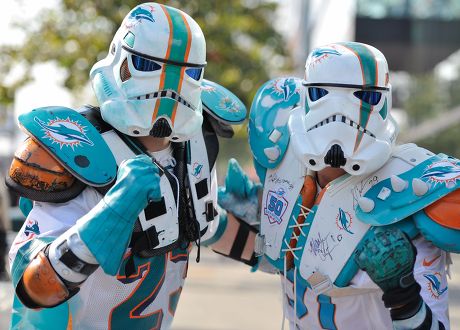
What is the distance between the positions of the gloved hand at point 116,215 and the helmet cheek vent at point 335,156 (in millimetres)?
798

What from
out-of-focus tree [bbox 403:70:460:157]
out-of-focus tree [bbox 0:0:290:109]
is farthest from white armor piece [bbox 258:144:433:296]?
out-of-focus tree [bbox 403:70:460:157]

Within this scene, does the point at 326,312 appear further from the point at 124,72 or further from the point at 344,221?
the point at 124,72

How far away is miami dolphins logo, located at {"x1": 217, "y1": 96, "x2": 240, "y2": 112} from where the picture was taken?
373cm

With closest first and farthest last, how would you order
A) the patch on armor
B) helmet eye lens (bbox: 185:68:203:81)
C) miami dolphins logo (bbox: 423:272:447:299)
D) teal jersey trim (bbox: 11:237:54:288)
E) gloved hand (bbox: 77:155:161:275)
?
gloved hand (bbox: 77:155:161:275) → teal jersey trim (bbox: 11:237:54:288) → miami dolphins logo (bbox: 423:272:447:299) → helmet eye lens (bbox: 185:68:203:81) → the patch on armor

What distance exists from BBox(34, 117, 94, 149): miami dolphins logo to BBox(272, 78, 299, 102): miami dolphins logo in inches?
41.6

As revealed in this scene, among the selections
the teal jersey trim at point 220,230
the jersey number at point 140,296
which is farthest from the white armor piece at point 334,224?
the jersey number at point 140,296

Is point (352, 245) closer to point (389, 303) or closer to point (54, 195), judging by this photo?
point (389, 303)

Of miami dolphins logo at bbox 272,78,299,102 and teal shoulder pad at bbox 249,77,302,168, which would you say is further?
miami dolphins logo at bbox 272,78,299,102

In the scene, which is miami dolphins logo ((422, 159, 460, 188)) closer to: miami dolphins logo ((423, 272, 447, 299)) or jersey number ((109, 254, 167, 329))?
miami dolphins logo ((423, 272, 447, 299))

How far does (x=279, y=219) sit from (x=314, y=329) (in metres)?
0.49

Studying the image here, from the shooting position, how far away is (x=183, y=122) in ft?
10.6

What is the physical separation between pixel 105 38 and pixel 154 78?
1101 cm

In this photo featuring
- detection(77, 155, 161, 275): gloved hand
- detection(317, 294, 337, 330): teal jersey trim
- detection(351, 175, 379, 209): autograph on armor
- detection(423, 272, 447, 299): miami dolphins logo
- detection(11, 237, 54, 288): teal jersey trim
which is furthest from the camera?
detection(317, 294, 337, 330): teal jersey trim

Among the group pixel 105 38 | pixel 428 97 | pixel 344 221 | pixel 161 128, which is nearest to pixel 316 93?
pixel 344 221
